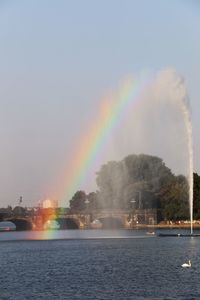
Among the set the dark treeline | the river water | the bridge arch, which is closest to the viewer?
the river water

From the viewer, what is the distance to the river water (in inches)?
1988

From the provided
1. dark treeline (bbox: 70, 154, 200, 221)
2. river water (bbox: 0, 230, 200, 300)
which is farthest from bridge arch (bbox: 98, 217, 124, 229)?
river water (bbox: 0, 230, 200, 300)

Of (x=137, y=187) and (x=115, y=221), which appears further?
(x=115, y=221)

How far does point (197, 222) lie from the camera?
17638 cm

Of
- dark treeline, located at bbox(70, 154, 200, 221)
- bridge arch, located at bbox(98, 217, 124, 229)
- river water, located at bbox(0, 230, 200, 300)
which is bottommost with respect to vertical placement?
river water, located at bbox(0, 230, 200, 300)

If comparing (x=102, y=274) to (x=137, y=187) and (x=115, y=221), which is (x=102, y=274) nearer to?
(x=137, y=187)

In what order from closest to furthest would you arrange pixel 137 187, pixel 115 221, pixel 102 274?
pixel 102 274 → pixel 137 187 → pixel 115 221

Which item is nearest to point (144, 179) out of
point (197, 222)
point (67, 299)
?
point (197, 222)

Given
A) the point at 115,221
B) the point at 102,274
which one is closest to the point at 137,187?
the point at 115,221

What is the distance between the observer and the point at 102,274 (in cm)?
6194

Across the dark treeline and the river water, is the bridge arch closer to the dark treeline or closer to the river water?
the dark treeline

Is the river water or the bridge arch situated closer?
the river water

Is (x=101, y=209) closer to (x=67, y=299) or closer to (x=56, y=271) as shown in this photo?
(x=56, y=271)

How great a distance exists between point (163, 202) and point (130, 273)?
127 m
